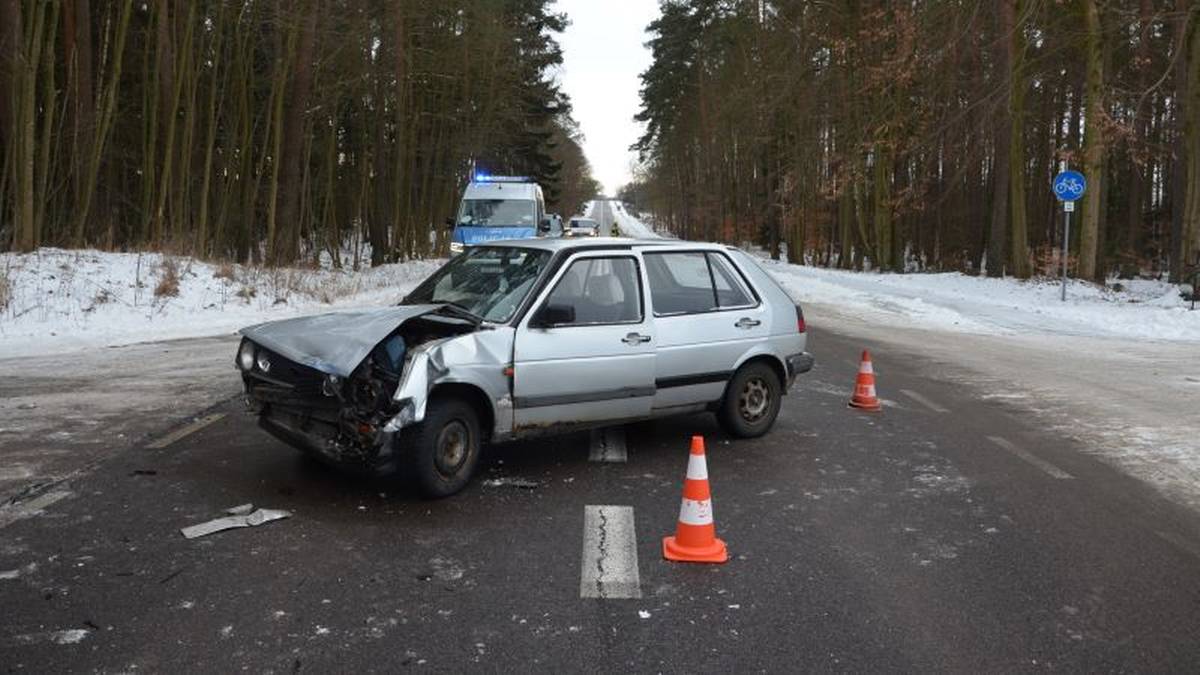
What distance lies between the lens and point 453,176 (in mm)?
41844

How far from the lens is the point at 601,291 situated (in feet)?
21.3

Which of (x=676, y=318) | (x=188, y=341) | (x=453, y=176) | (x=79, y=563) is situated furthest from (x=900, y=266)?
(x=79, y=563)

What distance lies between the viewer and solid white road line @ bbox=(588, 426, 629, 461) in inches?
266

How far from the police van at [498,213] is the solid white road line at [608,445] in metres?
17.3

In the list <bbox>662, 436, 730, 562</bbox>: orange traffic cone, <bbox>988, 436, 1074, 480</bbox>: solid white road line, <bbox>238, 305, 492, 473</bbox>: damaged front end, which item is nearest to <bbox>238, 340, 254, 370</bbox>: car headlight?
<bbox>238, 305, 492, 473</bbox>: damaged front end

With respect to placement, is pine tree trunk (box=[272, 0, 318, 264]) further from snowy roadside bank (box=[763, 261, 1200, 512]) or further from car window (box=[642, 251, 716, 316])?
car window (box=[642, 251, 716, 316])

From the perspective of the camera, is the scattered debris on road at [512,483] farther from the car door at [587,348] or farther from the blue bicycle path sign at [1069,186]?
the blue bicycle path sign at [1069,186]

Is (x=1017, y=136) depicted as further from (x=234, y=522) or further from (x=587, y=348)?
(x=234, y=522)

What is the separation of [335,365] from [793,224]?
42.9 metres

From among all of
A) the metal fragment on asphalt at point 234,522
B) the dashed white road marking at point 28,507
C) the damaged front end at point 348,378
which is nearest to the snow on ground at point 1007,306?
the damaged front end at point 348,378

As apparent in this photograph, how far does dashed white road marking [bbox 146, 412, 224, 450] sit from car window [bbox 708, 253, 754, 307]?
4.16 meters

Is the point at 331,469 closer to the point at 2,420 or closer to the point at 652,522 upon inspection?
the point at 652,522

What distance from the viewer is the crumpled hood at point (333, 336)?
17.4 feet

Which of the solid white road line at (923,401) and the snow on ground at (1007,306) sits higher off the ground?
the snow on ground at (1007,306)
